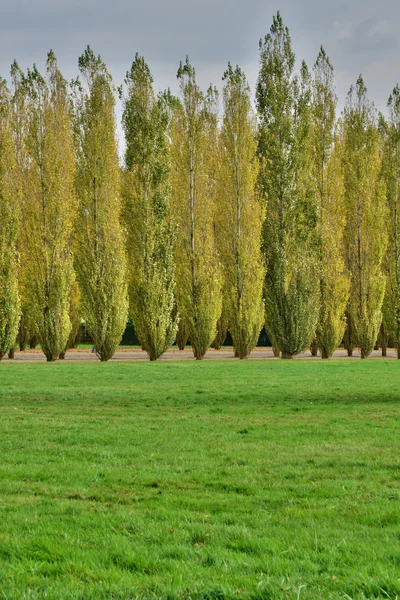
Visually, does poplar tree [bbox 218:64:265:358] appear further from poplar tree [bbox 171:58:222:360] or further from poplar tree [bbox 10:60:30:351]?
poplar tree [bbox 10:60:30:351]

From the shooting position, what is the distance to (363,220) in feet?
115

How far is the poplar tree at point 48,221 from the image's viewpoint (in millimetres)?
29297

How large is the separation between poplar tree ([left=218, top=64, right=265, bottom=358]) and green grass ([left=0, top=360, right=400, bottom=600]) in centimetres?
1639

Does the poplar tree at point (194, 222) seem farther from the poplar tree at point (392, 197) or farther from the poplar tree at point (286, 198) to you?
the poplar tree at point (392, 197)

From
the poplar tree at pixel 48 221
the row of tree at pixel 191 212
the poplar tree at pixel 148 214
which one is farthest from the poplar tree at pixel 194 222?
the poplar tree at pixel 48 221

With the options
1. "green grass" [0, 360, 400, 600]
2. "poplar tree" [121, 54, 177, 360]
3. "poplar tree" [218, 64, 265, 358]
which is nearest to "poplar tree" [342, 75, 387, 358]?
"poplar tree" [218, 64, 265, 358]

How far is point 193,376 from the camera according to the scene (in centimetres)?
2194

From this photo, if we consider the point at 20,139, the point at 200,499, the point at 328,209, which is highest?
the point at 20,139

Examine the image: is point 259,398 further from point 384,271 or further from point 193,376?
point 384,271

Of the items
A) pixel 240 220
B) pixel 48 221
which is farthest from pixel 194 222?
pixel 48 221

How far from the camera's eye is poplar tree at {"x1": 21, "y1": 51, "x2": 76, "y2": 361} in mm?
29297

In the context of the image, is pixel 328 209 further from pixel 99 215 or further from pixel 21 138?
pixel 21 138

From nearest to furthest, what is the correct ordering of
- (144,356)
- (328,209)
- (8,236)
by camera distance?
(8,236) → (328,209) → (144,356)

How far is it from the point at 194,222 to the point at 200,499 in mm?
25995
